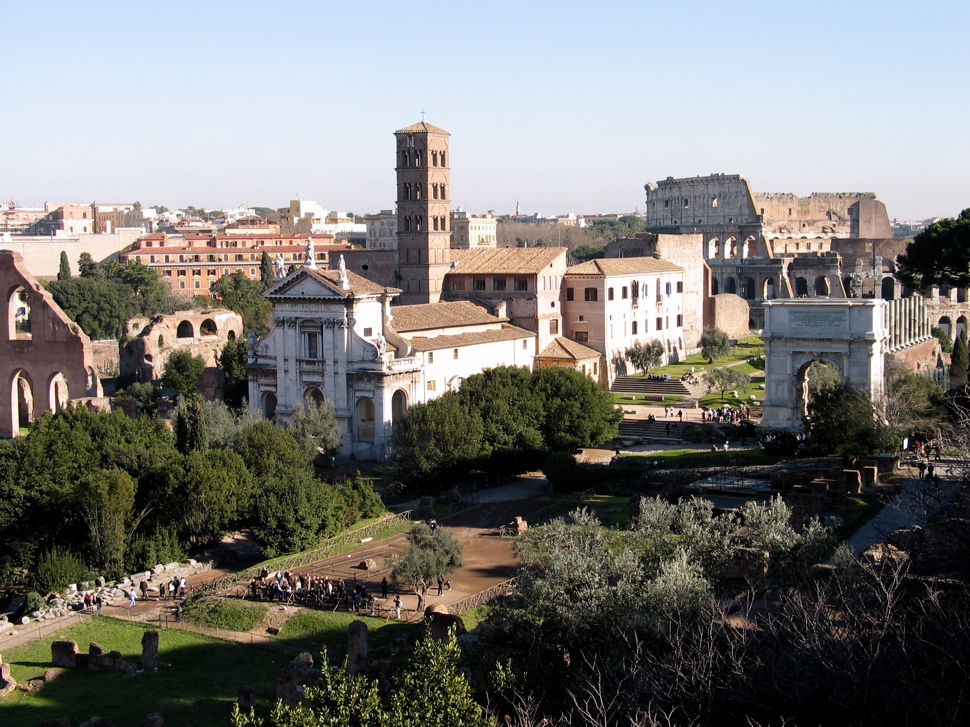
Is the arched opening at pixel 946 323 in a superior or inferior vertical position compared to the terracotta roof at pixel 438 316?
inferior

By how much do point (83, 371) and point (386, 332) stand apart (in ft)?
55.8

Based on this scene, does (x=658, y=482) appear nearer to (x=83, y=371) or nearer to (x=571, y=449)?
(x=571, y=449)

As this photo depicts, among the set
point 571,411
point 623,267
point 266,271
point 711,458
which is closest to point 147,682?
point 571,411

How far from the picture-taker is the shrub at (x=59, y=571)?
3162 centimetres

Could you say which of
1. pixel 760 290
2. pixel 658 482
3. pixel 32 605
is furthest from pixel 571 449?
pixel 760 290

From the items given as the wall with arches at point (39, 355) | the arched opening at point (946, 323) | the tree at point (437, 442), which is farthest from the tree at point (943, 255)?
the wall with arches at point (39, 355)

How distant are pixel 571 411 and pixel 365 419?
9.16m

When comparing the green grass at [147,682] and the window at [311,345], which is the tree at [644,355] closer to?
the window at [311,345]

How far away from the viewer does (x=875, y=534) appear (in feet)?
92.9

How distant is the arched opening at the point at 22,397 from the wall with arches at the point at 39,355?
49 mm

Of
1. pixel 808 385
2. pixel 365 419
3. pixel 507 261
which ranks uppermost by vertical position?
pixel 507 261

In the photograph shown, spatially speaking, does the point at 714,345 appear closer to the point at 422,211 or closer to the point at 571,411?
the point at 422,211

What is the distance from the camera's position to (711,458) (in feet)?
131

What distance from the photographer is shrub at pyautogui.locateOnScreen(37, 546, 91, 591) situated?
31625mm
